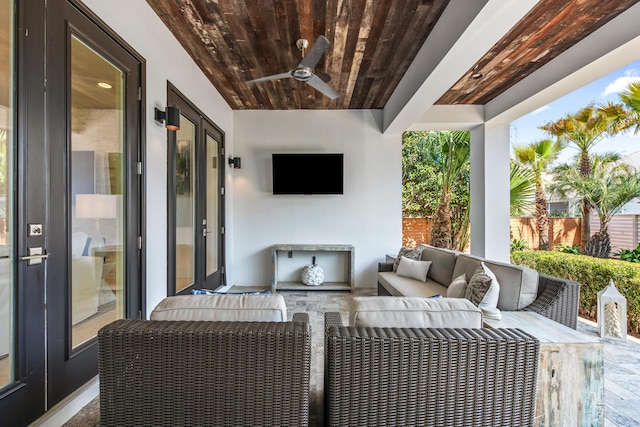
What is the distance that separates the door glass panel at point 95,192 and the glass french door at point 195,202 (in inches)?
28.8

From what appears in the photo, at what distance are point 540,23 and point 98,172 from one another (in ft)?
12.1

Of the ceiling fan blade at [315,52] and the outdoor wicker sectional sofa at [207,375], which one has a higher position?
the ceiling fan blade at [315,52]

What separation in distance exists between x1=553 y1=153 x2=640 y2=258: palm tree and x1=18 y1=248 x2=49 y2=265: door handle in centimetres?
666

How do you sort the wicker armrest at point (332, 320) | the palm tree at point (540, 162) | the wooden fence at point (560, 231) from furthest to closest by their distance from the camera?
the palm tree at point (540, 162)
the wooden fence at point (560, 231)
the wicker armrest at point (332, 320)

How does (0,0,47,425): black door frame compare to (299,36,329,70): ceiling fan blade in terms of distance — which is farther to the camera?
(299,36,329,70): ceiling fan blade

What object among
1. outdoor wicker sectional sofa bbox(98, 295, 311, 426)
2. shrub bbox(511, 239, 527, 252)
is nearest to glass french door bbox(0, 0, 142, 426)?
outdoor wicker sectional sofa bbox(98, 295, 311, 426)

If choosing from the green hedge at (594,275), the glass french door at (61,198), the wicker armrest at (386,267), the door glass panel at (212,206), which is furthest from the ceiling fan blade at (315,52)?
the green hedge at (594,275)

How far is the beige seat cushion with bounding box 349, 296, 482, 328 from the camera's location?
52.3 inches

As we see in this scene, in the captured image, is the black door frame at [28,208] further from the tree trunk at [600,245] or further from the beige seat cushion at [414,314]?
the tree trunk at [600,245]

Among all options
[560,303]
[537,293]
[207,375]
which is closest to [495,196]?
[537,293]

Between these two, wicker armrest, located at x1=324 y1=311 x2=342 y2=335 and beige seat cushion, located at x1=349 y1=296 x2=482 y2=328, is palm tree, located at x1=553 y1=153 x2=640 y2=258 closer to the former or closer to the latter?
beige seat cushion, located at x1=349 y1=296 x2=482 y2=328

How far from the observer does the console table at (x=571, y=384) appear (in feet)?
5.09

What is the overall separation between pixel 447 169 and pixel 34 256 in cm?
633

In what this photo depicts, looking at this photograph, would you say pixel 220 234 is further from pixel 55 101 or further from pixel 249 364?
pixel 249 364
